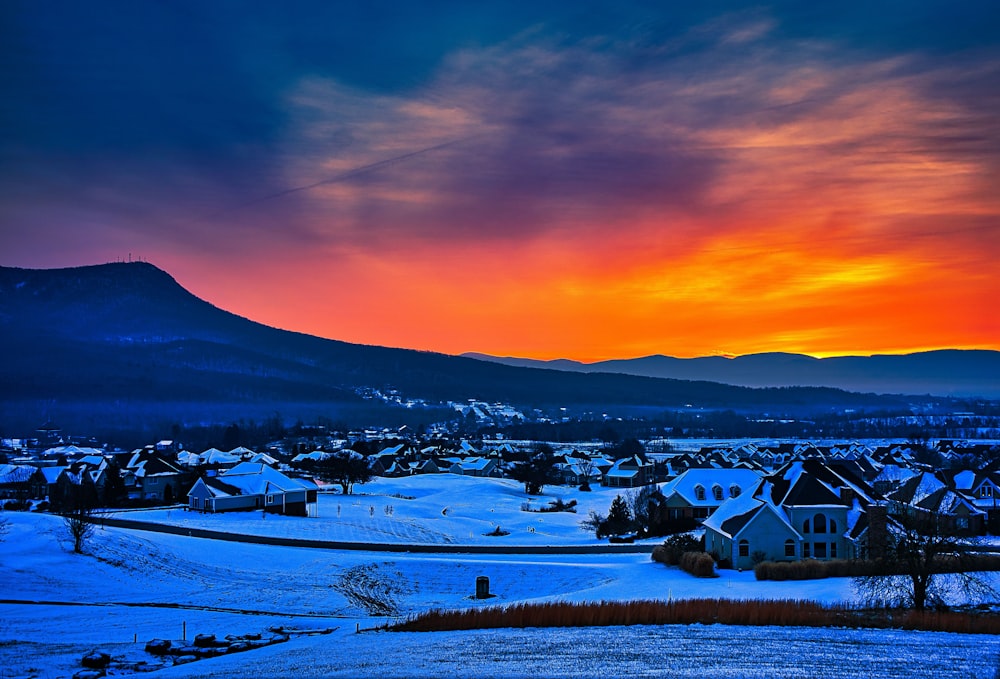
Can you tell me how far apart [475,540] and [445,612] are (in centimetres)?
2743

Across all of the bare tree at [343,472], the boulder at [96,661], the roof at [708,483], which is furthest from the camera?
the bare tree at [343,472]

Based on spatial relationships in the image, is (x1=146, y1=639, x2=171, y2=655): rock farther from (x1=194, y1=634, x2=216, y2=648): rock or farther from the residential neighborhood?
the residential neighborhood

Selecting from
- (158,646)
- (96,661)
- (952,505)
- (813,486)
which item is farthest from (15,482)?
(952,505)

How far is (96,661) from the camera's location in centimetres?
2370

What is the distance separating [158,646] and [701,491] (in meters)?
46.8

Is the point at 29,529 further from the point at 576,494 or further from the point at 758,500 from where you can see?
the point at 576,494

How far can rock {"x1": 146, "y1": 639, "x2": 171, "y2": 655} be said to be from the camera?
82.9 feet

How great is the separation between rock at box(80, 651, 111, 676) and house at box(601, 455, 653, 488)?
318ft

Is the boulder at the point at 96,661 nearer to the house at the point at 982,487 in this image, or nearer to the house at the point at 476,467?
the house at the point at 982,487

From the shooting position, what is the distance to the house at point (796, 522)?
1633 inches

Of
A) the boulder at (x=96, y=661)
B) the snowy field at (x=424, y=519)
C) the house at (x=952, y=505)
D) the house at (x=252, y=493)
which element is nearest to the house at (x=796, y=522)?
the house at (x=952, y=505)

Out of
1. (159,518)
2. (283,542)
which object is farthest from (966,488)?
(159,518)

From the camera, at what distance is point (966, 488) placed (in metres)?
65.9

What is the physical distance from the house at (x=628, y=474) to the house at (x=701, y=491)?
50.3 metres
